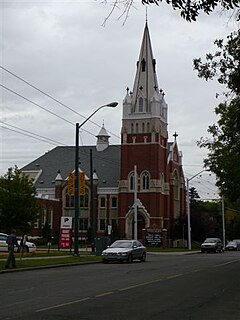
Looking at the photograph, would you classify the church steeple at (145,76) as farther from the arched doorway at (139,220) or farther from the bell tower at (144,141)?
the arched doorway at (139,220)

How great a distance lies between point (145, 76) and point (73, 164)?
20.5 metres

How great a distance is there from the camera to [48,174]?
98.4m

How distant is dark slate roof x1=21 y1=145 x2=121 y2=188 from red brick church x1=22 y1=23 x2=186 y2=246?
9.5 inches

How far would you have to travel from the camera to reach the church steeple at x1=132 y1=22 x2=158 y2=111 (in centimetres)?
8812

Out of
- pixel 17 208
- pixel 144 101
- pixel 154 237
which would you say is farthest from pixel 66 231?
pixel 144 101

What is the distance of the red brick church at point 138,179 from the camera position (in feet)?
285

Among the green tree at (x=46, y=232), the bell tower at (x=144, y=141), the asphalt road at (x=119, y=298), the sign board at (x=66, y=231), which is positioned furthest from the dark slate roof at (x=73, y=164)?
the asphalt road at (x=119, y=298)

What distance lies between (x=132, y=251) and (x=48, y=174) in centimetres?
6448

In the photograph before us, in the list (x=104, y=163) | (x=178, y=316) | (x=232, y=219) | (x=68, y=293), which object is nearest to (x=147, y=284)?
(x=68, y=293)

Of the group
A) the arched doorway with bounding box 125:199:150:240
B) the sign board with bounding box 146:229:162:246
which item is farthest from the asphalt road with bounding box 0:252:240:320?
the arched doorway with bounding box 125:199:150:240

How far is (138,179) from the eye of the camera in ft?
290

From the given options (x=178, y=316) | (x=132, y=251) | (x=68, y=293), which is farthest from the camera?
(x=132, y=251)

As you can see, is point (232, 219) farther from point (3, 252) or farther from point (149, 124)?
point (3, 252)

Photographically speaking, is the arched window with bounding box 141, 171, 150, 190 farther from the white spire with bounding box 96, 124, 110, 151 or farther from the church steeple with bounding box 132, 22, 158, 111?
the white spire with bounding box 96, 124, 110, 151
